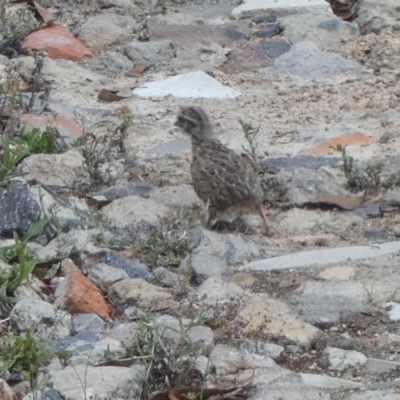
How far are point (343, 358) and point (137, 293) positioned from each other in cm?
107

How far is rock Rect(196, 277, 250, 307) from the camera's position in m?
5.07

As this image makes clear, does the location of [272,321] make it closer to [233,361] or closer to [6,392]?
[233,361]

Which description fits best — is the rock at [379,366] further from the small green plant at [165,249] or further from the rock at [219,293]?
the small green plant at [165,249]

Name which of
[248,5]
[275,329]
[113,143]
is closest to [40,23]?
[248,5]

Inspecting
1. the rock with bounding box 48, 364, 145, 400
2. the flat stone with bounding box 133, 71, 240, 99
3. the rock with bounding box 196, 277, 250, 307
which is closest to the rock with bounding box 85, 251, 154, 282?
the rock with bounding box 196, 277, 250, 307

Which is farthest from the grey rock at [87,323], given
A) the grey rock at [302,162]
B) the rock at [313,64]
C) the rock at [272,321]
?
the rock at [313,64]

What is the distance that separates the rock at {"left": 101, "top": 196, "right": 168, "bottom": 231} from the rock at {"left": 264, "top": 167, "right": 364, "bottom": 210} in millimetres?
722

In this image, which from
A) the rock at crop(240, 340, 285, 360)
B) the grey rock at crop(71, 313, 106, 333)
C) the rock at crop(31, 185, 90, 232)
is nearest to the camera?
the rock at crop(240, 340, 285, 360)

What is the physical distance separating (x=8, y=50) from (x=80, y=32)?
0.81 m

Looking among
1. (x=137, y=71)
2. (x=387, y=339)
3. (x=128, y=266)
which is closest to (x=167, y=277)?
(x=128, y=266)

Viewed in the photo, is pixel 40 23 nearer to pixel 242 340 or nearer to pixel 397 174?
pixel 397 174

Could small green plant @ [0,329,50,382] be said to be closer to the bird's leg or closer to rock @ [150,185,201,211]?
the bird's leg

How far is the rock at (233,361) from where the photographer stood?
443cm

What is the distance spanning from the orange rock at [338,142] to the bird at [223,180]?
2.54 ft
